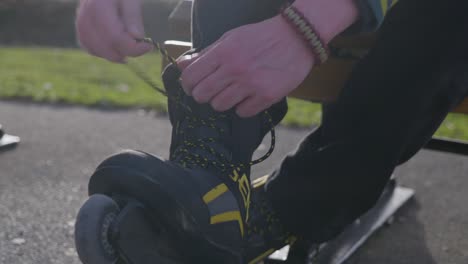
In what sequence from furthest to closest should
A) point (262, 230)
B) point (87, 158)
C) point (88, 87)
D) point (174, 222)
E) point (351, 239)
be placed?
1. point (88, 87)
2. point (87, 158)
3. point (351, 239)
4. point (262, 230)
5. point (174, 222)

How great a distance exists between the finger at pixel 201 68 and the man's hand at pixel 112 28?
12cm

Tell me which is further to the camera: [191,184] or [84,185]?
[84,185]

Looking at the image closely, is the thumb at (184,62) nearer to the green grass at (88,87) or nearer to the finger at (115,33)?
the finger at (115,33)

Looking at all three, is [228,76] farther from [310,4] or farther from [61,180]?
[61,180]

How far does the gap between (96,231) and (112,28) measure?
29 centimetres

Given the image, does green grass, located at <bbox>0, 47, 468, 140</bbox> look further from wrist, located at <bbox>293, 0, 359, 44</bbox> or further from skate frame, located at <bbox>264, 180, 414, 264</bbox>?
wrist, located at <bbox>293, 0, 359, 44</bbox>

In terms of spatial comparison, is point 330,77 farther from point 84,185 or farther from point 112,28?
point 84,185

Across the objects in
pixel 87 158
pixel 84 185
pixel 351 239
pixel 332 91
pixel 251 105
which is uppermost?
pixel 251 105

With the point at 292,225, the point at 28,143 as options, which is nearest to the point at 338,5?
the point at 292,225

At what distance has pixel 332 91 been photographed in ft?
4.46

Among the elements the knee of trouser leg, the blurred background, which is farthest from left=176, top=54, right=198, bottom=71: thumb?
the knee of trouser leg

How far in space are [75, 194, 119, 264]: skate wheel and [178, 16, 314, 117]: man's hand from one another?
0.20 metres

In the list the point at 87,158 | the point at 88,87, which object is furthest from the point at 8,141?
the point at 88,87

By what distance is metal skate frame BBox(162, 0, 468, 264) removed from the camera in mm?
1316
